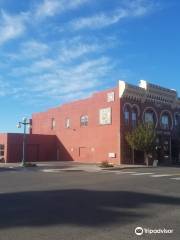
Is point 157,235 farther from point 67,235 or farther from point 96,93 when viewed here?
point 96,93

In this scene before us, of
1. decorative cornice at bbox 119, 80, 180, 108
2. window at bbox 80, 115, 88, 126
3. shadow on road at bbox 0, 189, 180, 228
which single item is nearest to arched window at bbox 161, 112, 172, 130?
decorative cornice at bbox 119, 80, 180, 108

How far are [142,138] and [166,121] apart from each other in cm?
1011

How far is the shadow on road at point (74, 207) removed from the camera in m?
9.58

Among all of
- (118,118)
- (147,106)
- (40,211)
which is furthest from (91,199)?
(147,106)

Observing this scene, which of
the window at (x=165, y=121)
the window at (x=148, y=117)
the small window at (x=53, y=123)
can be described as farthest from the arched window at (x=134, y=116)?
the small window at (x=53, y=123)

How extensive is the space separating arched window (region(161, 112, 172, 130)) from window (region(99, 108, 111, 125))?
8.21 meters

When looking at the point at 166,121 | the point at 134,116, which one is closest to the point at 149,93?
the point at 134,116

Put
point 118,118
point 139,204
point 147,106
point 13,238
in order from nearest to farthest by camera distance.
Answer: point 13,238 < point 139,204 < point 118,118 < point 147,106

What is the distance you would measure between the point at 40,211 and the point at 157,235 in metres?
3.81

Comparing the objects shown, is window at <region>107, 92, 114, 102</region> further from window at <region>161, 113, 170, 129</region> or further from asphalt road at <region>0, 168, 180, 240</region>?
asphalt road at <region>0, 168, 180, 240</region>

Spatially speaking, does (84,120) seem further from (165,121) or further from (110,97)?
(165,121)

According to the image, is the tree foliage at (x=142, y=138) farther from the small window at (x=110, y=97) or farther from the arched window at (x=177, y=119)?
the arched window at (x=177, y=119)

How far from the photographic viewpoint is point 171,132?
52.0 meters

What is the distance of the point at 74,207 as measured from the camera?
37.9 feet
